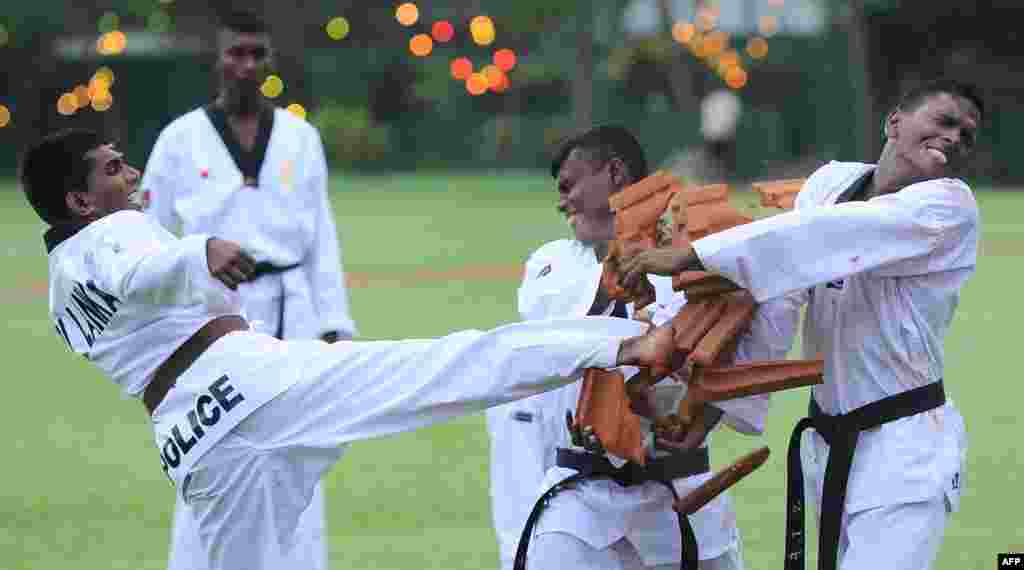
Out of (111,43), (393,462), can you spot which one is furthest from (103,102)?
(393,462)

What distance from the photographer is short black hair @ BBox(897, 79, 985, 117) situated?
5039mm

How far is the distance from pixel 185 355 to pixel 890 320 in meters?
1.94

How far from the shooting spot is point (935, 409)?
5012 mm

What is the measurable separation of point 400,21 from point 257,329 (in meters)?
36.3

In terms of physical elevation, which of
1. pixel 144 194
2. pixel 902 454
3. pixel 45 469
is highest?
pixel 144 194

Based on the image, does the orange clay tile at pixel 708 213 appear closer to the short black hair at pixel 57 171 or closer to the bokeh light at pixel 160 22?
the short black hair at pixel 57 171

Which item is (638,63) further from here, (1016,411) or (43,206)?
(43,206)

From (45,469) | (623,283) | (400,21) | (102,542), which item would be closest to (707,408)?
(623,283)

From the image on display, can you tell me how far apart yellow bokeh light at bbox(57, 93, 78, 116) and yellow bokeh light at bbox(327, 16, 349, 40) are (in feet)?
18.8

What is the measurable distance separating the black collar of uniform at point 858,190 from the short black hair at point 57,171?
7.03 ft

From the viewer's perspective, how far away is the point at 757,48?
4000 cm

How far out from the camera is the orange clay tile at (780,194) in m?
5.18

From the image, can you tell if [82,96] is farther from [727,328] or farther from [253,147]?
[727,328]

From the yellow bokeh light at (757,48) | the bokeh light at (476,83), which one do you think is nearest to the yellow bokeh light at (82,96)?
the bokeh light at (476,83)
